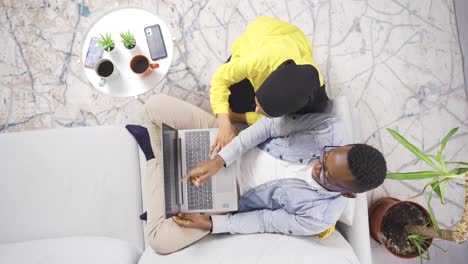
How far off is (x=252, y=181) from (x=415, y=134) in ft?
3.39

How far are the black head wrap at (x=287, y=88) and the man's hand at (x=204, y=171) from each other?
14.4 inches

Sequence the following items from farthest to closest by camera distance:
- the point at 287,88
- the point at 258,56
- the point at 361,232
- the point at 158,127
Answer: the point at 158,127 < the point at 361,232 < the point at 258,56 < the point at 287,88

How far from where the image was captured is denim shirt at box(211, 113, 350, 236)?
1.26 m

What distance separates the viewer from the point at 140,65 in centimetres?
155

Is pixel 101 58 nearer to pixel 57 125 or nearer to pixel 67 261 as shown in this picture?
pixel 57 125

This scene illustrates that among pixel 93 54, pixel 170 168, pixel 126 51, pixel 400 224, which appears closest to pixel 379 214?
pixel 400 224

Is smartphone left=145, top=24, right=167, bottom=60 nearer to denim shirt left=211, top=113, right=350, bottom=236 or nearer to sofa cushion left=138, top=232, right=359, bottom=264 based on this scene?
denim shirt left=211, top=113, right=350, bottom=236

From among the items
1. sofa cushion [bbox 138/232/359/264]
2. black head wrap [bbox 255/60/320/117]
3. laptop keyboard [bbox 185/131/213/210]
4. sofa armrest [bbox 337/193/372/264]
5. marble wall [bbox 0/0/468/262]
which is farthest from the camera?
marble wall [bbox 0/0/468/262]

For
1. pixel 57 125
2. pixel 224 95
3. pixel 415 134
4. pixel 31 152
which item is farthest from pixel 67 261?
pixel 415 134

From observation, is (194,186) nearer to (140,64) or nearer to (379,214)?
(140,64)

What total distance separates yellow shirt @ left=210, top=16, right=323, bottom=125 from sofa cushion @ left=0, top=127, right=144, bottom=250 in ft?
1.94

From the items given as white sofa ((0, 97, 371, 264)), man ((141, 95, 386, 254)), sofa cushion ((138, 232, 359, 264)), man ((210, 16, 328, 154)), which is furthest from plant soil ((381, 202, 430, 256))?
white sofa ((0, 97, 371, 264))

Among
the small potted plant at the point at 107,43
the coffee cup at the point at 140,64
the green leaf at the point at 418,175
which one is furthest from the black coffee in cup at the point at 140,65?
the green leaf at the point at 418,175

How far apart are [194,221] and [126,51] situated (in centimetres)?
84
